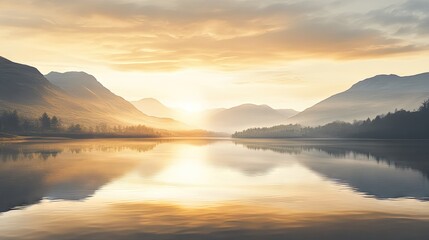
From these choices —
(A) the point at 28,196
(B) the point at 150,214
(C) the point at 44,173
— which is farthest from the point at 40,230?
(C) the point at 44,173

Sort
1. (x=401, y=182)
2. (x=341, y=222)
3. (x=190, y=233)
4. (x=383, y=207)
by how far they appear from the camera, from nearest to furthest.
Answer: (x=190, y=233), (x=341, y=222), (x=383, y=207), (x=401, y=182)

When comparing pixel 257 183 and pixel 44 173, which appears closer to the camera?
pixel 257 183

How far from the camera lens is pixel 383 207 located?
44.1 m

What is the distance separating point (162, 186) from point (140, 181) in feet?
20.7

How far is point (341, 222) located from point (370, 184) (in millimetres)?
30286

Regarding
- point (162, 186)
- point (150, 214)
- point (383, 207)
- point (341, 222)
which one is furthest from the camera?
point (162, 186)

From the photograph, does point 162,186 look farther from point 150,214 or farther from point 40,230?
point 40,230

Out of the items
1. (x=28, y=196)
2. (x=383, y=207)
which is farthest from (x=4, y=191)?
(x=383, y=207)

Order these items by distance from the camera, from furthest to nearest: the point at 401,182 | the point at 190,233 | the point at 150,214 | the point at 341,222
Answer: the point at 401,182
the point at 150,214
the point at 341,222
the point at 190,233

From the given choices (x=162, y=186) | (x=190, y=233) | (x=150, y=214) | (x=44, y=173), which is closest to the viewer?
(x=190, y=233)

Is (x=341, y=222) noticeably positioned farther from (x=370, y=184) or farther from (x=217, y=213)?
(x=370, y=184)

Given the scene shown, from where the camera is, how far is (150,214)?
1549 inches

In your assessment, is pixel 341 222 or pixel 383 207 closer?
pixel 341 222

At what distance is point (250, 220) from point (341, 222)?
7514 mm
